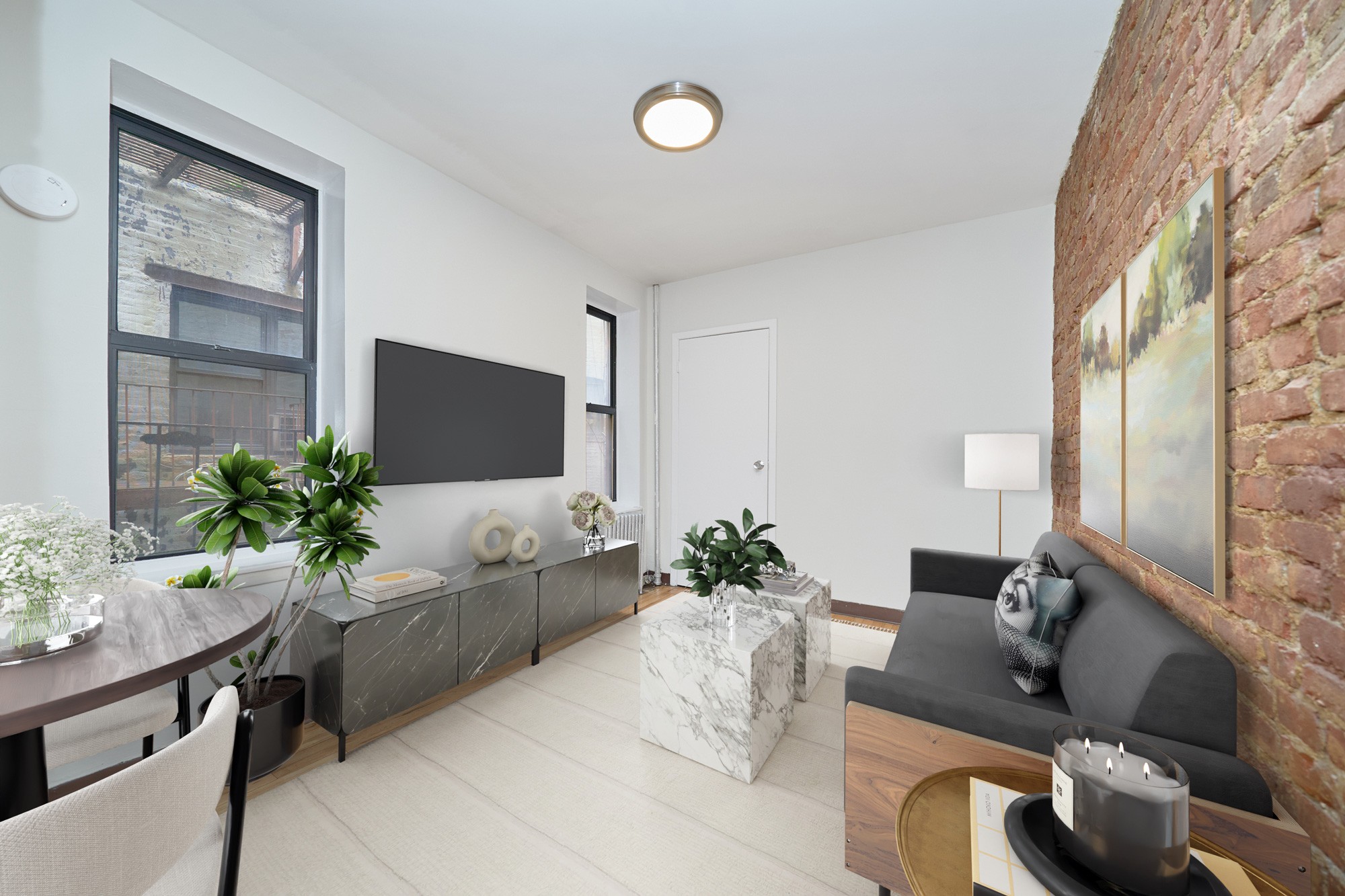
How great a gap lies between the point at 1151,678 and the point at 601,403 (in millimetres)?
4022

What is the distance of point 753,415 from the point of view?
4.24 metres

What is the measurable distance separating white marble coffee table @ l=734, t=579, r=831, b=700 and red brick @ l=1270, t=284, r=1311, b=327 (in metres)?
1.74

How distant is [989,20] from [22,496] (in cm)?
368

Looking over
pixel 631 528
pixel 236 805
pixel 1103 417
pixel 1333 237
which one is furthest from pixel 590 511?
pixel 1333 237

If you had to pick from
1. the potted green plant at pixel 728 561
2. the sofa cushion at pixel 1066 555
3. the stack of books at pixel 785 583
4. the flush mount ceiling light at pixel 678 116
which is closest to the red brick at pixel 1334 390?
the sofa cushion at pixel 1066 555

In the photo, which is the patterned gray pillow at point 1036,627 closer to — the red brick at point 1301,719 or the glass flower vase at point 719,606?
the red brick at point 1301,719

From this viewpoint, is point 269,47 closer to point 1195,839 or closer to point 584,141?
point 584,141

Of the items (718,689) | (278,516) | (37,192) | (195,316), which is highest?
(37,192)

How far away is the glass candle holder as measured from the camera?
2.10 ft

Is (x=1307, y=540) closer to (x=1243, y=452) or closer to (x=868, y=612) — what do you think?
(x=1243, y=452)

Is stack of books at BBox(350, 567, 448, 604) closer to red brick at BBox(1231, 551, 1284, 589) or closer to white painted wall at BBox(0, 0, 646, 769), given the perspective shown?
white painted wall at BBox(0, 0, 646, 769)

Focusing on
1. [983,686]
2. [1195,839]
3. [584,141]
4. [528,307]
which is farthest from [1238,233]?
[528,307]

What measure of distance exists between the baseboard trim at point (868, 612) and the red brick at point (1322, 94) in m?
3.25

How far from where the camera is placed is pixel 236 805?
0.84 meters
